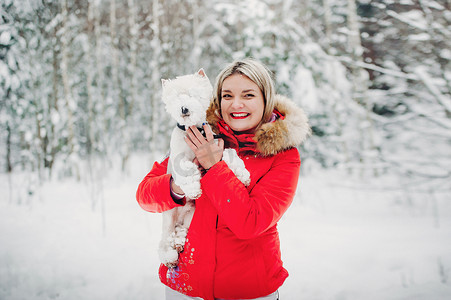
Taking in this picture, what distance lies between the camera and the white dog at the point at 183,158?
1.35 metres

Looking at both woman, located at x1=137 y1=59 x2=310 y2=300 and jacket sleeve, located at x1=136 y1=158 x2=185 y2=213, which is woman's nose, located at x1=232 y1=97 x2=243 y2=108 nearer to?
woman, located at x1=137 y1=59 x2=310 y2=300

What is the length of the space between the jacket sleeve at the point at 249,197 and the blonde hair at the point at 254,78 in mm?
371

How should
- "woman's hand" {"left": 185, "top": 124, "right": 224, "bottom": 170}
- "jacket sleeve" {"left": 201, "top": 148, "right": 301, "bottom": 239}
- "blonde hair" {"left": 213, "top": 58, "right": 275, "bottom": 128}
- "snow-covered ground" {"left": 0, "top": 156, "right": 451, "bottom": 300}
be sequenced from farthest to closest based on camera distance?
"snow-covered ground" {"left": 0, "top": 156, "right": 451, "bottom": 300}, "blonde hair" {"left": 213, "top": 58, "right": 275, "bottom": 128}, "woman's hand" {"left": 185, "top": 124, "right": 224, "bottom": 170}, "jacket sleeve" {"left": 201, "top": 148, "right": 301, "bottom": 239}

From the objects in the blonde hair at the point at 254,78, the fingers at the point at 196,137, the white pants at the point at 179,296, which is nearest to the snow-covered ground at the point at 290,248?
the white pants at the point at 179,296

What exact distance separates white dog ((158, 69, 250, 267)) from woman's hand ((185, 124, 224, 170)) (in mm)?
79

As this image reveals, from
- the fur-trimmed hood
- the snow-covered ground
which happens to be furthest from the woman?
the snow-covered ground

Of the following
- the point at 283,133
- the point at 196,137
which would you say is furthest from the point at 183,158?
the point at 283,133

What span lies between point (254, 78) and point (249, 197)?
0.65 m

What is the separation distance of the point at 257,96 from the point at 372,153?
6.99 feet

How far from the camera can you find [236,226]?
1.19 meters

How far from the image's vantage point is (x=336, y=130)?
296 inches

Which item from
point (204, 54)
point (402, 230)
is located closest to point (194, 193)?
point (402, 230)

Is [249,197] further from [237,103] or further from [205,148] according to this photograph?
[237,103]

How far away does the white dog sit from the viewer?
4.42 ft
